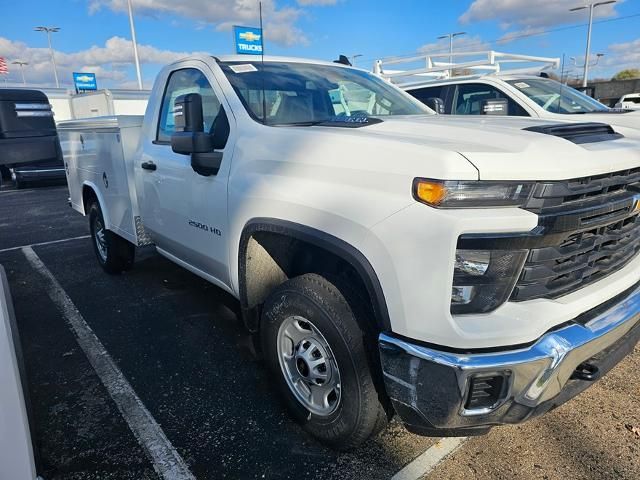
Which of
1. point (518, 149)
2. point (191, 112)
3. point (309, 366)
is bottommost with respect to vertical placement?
point (309, 366)

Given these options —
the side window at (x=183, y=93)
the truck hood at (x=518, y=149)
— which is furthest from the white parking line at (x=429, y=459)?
the side window at (x=183, y=93)

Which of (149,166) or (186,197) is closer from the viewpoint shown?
(186,197)

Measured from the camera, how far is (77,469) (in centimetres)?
241

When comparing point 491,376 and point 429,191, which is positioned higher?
point 429,191

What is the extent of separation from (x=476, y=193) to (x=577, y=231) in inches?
18.3

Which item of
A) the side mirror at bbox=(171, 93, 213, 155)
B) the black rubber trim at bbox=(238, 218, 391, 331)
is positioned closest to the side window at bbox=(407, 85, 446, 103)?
the side mirror at bbox=(171, 93, 213, 155)

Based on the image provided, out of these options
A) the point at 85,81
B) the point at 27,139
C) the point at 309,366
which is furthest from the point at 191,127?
the point at 85,81

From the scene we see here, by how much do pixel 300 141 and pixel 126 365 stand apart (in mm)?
2136

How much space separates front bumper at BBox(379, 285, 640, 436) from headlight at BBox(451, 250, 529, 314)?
0.60 feet

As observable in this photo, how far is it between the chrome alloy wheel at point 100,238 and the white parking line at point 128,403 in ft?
2.59

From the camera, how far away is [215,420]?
9.00 feet

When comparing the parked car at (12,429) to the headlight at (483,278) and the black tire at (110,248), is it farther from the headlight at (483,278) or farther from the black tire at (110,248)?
the black tire at (110,248)

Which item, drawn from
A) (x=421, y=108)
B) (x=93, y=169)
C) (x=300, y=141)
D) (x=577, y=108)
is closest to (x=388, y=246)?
(x=300, y=141)

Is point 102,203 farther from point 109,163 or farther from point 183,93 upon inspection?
point 183,93
